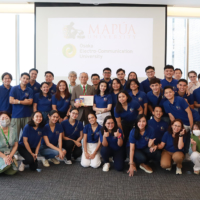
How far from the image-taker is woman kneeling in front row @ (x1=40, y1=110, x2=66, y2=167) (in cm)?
341

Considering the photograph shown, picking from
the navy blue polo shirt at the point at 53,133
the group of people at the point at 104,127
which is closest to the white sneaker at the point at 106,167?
the group of people at the point at 104,127

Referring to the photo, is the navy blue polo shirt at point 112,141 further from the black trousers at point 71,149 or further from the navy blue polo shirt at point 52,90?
the navy blue polo shirt at point 52,90

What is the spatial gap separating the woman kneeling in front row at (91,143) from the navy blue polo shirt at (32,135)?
72cm

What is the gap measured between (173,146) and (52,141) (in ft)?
6.30

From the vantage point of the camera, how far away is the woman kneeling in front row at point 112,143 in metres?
3.15

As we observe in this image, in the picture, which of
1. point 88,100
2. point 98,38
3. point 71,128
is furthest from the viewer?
point 98,38

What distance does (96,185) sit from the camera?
2.68 m

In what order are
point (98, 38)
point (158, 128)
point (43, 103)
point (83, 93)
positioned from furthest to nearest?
point (98, 38) → point (83, 93) → point (43, 103) → point (158, 128)

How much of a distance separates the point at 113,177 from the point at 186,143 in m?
1.30

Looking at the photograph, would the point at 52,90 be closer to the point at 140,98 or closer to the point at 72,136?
the point at 72,136

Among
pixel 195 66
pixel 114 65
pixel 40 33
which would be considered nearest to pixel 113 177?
pixel 114 65

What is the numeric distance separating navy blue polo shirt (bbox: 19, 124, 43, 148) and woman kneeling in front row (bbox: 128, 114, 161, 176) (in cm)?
143

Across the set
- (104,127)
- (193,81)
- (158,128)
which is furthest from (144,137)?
(193,81)

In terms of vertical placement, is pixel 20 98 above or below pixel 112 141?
above
